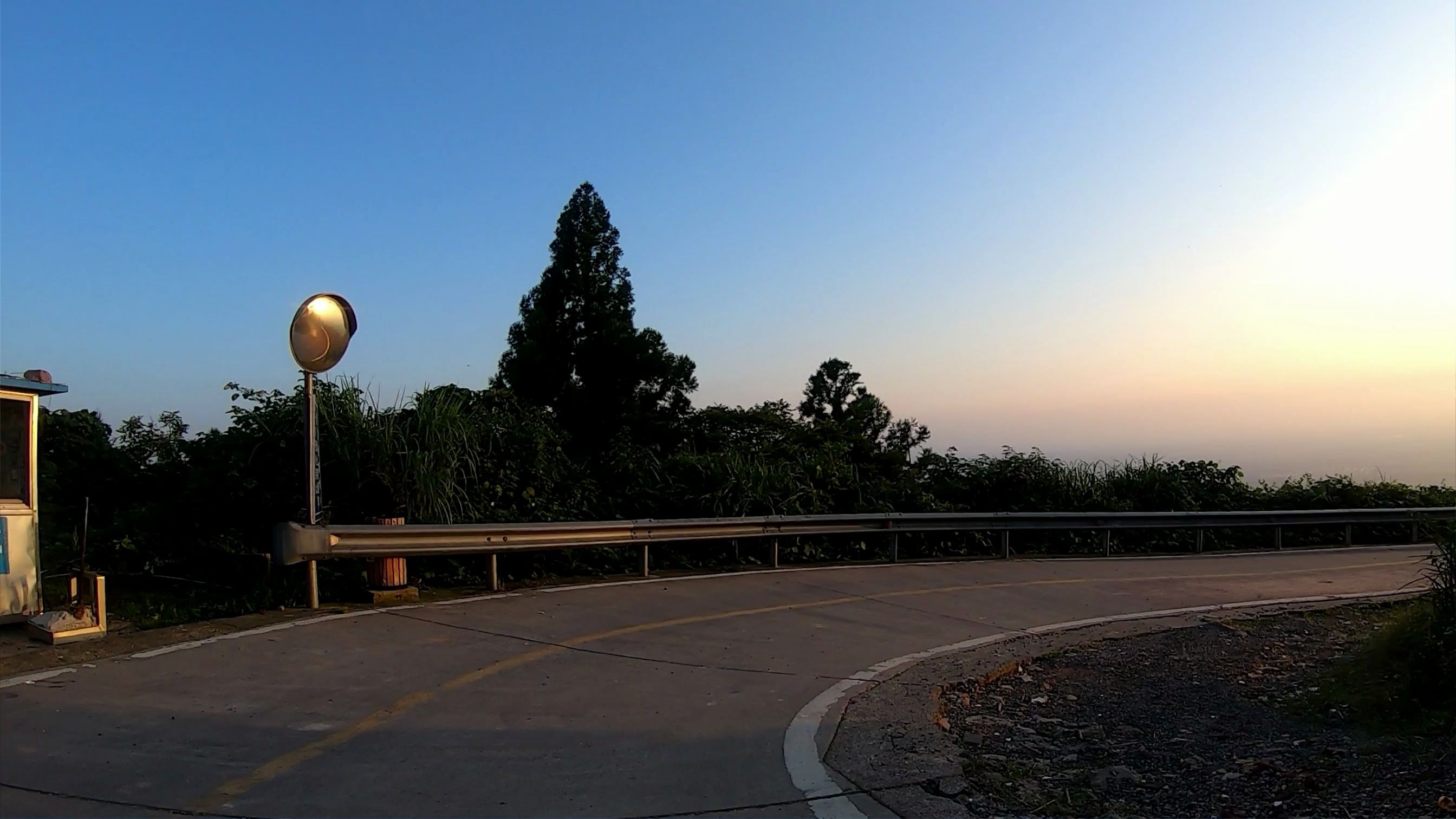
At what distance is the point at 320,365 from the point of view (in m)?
8.97

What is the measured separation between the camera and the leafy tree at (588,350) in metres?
35.2

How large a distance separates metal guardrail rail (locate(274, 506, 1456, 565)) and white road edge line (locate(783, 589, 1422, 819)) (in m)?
2.72

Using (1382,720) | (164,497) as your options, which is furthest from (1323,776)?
(164,497)

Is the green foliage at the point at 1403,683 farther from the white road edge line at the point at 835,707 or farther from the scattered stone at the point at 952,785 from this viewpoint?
the white road edge line at the point at 835,707

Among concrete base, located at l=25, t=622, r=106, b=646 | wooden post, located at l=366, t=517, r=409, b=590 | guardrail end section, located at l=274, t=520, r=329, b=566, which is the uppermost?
guardrail end section, located at l=274, t=520, r=329, b=566

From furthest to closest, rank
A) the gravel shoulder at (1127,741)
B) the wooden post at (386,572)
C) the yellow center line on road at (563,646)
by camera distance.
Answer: the wooden post at (386,572), the gravel shoulder at (1127,741), the yellow center line on road at (563,646)

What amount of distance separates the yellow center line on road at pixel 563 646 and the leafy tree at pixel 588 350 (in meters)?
20.7

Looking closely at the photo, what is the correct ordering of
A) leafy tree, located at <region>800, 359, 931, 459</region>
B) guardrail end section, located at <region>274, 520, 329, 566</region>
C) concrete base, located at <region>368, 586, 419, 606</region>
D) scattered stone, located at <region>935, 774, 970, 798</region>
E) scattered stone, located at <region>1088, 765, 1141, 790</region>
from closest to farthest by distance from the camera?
scattered stone, located at <region>935, 774, 970, 798</region>, scattered stone, located at <region>1088, 765, 1141, 790</region>, guardrail end section, located at <region>274, 520, 329, 566</region>, concrete base, located at <region>368, 586, 419, 606</region>, leafy tree, located at <region>800, 359, 931, 459</region>

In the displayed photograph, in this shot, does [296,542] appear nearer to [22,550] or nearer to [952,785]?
[22,550]

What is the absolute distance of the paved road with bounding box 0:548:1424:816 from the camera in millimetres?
4852

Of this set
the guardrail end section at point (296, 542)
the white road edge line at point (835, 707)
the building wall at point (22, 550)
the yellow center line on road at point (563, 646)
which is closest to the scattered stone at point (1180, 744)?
the white road edge line at point (835, 707)

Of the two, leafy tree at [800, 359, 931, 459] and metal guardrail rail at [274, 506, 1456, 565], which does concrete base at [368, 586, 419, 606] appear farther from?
leafy tree at [800, 359, 931, 459]

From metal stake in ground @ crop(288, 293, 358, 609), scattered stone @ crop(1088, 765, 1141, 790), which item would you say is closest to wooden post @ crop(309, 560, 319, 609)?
metal stake in ground @ crop(288, 293, 358, 609)

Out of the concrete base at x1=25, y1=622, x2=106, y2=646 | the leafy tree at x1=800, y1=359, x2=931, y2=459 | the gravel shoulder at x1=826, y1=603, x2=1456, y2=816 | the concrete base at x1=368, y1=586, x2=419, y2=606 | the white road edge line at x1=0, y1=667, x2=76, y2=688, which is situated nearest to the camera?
the gravel shoulder at x1=826, y1=603, x2=1456, y2=816
